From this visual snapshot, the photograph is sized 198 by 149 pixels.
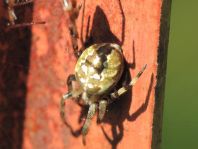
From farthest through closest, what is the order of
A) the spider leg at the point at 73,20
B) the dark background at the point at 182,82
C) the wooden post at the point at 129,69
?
the dark background at the point at 182,82
the spider leg at the point at 73,20
the wooden post at the point at 129,69

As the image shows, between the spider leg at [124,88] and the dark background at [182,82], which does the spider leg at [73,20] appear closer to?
the spider leg at [124,88]

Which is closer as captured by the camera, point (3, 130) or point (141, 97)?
point (141, 97)

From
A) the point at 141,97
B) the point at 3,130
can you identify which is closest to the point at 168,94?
the point at 3,130

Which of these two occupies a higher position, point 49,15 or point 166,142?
point 49,15

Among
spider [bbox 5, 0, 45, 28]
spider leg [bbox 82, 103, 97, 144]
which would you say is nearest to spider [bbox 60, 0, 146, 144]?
spider leg [bbox 82, 103, 97, 144]

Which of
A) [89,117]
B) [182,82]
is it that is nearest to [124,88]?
[89,117]

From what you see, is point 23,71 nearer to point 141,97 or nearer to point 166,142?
point 141,97

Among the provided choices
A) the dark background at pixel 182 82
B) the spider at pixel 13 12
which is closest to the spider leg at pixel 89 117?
the spider at pixel 13 12
